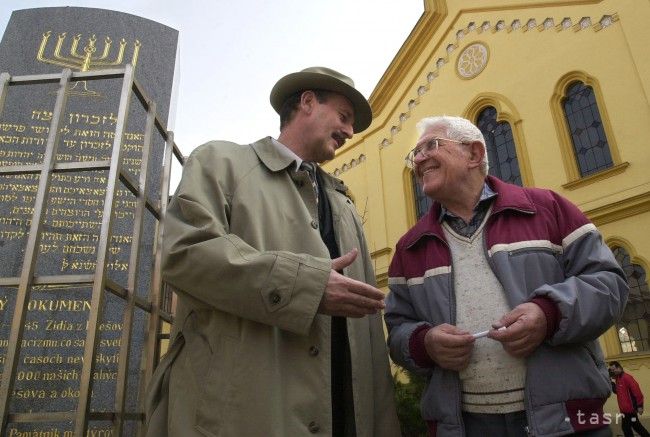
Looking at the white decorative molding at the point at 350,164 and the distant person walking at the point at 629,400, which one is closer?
the distant person walking at the point at 629,400

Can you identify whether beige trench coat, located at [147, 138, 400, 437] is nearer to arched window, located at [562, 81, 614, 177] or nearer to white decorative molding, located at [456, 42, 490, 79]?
arched window, located at [562, 81, 614, 177]

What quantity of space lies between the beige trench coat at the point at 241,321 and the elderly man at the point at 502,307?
0.36 m

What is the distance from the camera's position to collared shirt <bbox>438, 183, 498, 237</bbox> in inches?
83.0

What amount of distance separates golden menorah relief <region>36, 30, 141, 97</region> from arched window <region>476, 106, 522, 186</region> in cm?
927

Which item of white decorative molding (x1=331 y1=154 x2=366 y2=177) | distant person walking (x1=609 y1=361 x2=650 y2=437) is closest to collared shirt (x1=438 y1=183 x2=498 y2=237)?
distant person walking (x1=609 y1=361 x2=650 y2=437)

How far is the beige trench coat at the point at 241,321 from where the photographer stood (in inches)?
59.9

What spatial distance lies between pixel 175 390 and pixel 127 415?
1030mm

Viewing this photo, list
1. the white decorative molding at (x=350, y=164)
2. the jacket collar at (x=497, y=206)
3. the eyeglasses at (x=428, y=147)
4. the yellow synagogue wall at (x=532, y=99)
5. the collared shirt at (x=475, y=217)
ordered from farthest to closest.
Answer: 1. the white decorative molding at (x=350, y=164)
2. the yellow synagogue wall at (x=532, y=99)
3. the eyeglasses at (x=428, y=147)
4. the collared shirt at (x=475, y=217)
5. the jacket collar at (x=497, y=206)

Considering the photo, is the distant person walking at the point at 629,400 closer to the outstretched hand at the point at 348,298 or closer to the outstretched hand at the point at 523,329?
the outstretched hand at the point at 523,329

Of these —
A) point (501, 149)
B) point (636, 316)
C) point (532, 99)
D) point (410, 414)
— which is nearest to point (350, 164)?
point (501, 149)

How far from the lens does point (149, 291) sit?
9.27ft

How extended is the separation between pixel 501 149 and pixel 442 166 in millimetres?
9988

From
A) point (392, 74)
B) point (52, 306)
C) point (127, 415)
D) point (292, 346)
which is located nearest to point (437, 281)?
point (292, 346)

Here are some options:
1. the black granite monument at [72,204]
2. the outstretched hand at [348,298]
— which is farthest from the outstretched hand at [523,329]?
the black granite monument at [72,204]
